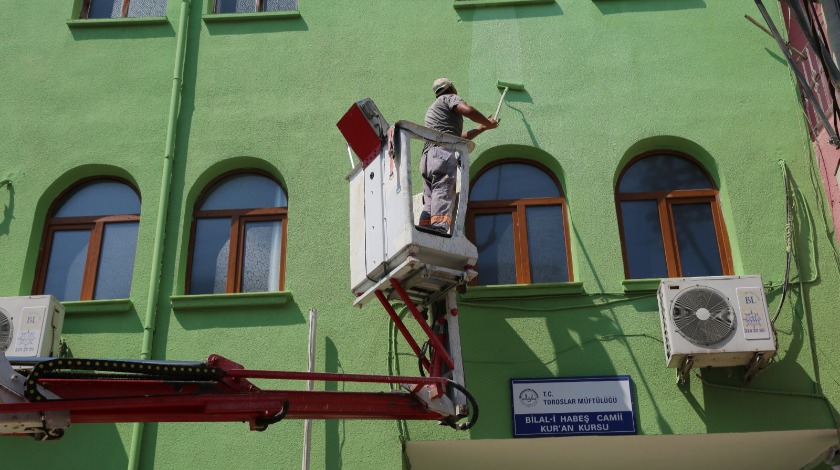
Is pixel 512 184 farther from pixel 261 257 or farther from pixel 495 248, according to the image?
pixel 261 257

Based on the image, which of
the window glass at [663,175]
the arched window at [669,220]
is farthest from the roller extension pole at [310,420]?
the window glass at [663,175]

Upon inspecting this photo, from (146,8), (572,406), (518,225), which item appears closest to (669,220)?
(518,225)

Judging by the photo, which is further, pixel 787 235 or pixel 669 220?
pixel 669 220

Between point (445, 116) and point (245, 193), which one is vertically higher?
point (245, 193)

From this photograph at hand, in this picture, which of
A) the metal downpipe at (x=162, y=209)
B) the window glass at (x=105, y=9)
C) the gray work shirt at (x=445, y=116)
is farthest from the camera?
the window glass at (x=105, y=9)

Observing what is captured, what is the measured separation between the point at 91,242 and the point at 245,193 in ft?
5.67

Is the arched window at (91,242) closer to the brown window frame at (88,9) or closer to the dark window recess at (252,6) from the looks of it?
the brown window frame at (88,9)

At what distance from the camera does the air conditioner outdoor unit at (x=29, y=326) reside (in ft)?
29.4

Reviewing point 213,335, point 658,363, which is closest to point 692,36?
point 658,363

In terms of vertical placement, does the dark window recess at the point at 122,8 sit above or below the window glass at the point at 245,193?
above

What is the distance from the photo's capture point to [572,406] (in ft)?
29.5

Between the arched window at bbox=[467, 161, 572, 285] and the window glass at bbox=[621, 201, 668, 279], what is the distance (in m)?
0.66

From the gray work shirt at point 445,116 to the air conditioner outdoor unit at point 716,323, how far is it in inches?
96.0

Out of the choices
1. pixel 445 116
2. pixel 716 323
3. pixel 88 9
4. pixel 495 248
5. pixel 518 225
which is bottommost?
pixel 716 323
